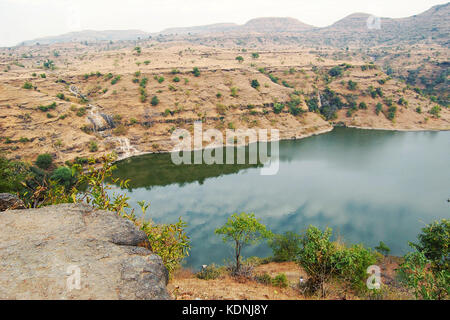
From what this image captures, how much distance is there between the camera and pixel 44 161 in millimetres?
34469

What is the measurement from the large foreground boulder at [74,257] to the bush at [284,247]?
46.5ft

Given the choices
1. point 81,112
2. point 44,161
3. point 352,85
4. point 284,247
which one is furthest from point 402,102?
point 44,161

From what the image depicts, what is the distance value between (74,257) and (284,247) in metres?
16.1

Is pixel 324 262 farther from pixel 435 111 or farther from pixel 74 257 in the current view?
pixel 435 111

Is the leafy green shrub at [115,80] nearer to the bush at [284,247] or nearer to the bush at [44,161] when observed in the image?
the bush at [44,161]

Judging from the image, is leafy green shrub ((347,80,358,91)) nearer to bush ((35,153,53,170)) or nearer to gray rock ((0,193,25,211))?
bush ((35,153,53,170))

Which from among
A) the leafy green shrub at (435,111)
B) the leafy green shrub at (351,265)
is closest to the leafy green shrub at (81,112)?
the leafy green shrub at (351,265)

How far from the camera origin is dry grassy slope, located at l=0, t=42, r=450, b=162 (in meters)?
39.7

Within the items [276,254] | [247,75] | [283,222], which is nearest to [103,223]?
[276,254]

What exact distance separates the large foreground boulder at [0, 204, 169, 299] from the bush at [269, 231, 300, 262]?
14.2 meters

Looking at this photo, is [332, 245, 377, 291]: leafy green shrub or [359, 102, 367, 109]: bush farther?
[359, 102, 367, 109]: bush

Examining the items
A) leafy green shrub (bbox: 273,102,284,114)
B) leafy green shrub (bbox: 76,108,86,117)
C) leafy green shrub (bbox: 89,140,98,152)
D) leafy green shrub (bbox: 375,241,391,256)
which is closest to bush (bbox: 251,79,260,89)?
leafy green shrub (bbox: 273,102,284,114)
